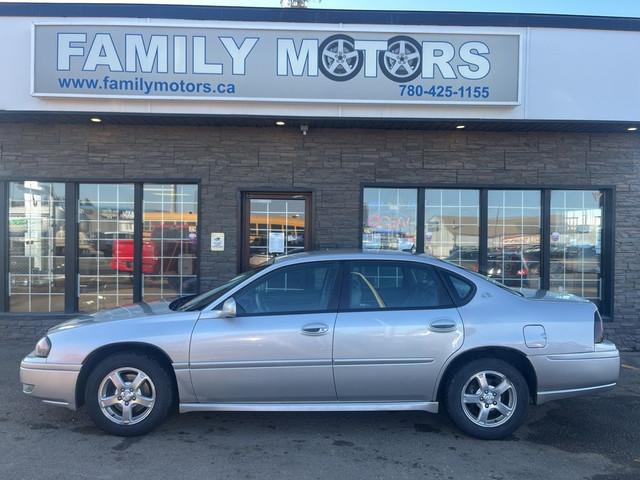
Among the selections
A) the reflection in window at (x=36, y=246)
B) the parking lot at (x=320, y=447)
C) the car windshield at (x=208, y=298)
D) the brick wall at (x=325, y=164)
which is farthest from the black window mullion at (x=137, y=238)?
the car windshield at (x=208, y=298)

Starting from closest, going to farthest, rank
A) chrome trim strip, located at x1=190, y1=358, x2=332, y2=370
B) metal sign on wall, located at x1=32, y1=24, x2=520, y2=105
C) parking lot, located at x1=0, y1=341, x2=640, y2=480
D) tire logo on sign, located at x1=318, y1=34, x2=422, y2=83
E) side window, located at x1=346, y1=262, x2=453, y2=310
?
parking lot, located at x1=0, y1=341, x2=640, y2=480 → chrome trim strip, located at x1=190, y1=358, x2=332, y2=370 → side window, located at x1=346, y1=262, x2=453, y2=310 → metal sign on wall, located at x1=32, y1=24, x2=520, y2=105 → tire logo on sign, located at x1=318, y1=34, x2=422, y2=83

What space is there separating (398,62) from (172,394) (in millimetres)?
5392

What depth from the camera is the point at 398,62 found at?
7.54 metres

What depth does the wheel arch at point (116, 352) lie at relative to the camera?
4.52 meters

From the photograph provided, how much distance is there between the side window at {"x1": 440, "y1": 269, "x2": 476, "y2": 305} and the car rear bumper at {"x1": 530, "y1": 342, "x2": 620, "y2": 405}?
29.1 inches

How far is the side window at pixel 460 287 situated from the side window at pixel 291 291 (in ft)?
3.33

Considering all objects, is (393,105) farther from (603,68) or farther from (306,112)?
(603,68)

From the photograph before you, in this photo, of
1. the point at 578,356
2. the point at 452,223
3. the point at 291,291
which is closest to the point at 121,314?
the point at 291,291

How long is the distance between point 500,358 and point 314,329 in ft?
5.47

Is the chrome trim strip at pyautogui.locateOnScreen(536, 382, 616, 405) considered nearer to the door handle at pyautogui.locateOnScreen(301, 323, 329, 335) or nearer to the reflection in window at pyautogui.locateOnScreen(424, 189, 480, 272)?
the door handle at pyautogui.locateOnScreen(301, 323, 329, 335)

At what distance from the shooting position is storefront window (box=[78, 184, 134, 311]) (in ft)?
27.5

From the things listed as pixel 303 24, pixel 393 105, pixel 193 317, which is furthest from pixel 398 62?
pixel 193 317

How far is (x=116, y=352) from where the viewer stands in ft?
15.0

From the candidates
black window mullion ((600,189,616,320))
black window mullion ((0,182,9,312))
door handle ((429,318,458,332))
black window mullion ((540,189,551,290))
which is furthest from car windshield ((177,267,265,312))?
black window mullion ((600,189,616,320))
